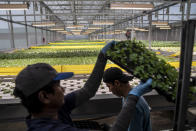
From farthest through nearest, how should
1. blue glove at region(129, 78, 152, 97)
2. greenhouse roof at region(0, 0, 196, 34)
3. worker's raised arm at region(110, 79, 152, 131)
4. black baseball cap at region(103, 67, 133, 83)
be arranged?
1. greenhouse roof at region(0, 0, 196, 34)
2. black baseball cap at region(103, 67, 133, 83)
3. blue glove at region(129, 78, 152, 97)
4. worker's raised arm at region(110, 79, 152, 131)

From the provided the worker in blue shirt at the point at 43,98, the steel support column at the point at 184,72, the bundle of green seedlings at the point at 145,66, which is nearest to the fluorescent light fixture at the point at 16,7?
the bundle of green seedlings at the point at 145,66

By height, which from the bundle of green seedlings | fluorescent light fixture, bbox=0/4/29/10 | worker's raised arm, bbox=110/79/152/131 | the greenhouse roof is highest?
the greenhouse roof

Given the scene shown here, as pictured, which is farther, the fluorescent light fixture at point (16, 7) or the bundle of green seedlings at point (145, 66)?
the fluorescent light fixture at point (16, 7)

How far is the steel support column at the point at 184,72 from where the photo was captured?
98 cm

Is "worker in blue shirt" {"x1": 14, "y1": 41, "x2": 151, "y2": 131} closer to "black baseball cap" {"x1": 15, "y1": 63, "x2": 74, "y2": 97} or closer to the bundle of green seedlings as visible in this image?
"black baseball cap" {"x1": 15, "y1": 63, "x2": 74, "y2": 97}

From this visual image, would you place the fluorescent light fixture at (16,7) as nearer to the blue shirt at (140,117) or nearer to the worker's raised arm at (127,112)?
the blue shirt at (140,117)

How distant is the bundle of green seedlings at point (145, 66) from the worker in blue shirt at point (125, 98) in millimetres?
104

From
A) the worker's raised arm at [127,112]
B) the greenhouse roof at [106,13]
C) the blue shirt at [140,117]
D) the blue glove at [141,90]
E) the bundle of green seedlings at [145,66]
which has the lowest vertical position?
the blue shirt at [140,117]

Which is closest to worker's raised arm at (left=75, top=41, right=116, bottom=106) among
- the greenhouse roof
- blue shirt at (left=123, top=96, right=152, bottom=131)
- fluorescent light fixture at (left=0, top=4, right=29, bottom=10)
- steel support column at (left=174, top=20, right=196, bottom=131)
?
blue shirt at (left=123, top=96, right=152, bottom=131)

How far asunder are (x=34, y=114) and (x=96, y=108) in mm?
2339

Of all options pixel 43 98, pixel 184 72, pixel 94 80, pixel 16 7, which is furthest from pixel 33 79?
pixel 16 7

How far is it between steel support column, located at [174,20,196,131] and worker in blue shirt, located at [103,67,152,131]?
323 millimetres

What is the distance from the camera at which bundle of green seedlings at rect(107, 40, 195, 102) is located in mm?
1236

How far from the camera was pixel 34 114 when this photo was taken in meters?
0.95
